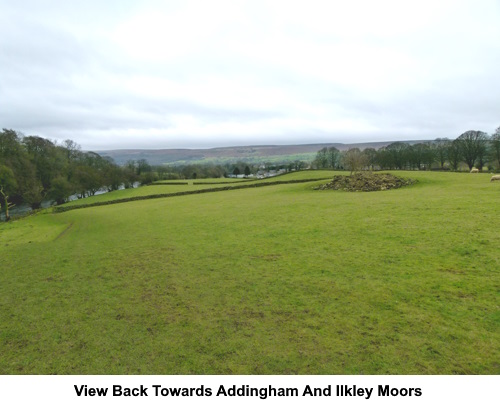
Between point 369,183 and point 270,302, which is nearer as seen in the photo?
point 270,302

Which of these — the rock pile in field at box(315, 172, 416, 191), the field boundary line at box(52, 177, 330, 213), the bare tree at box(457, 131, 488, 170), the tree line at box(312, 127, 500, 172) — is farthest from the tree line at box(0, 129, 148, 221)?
the bare tree at box(457, 131, 488, 170)

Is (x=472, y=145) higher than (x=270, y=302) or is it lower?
higher

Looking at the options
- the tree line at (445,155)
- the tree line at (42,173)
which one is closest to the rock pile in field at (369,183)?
the tree line at (445,155)

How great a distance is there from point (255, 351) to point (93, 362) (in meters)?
2.95

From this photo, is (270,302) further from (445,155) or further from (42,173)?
(445,155)

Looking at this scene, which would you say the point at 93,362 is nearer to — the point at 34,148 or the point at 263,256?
the point at 263,256

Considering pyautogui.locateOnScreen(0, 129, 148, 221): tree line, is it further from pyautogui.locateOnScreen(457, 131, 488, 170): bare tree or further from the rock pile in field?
pyautogui.locateOnScreen(457, 131, 488, 170): bare tree

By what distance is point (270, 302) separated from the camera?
6.83m

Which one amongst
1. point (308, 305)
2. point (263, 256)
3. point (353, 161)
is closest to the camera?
point (308, 305)

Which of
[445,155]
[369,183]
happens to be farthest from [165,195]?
[445,155]

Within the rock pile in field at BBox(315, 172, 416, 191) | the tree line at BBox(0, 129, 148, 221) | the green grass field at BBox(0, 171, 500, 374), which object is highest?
the tree line at BBox(0, 129, 148, 221)

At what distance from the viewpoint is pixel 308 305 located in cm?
656

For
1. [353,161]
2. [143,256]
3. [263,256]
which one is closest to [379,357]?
[263,256]

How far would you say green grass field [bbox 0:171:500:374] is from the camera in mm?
4883
